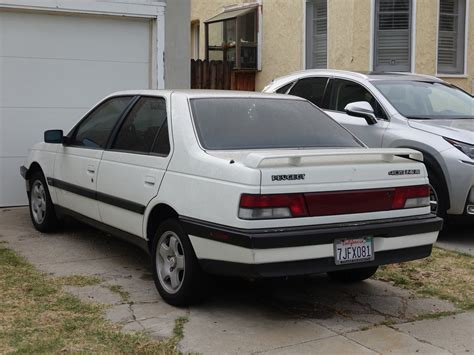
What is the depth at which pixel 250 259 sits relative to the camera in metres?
4.33

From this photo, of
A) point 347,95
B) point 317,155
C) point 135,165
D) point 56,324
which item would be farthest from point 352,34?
point 56,324

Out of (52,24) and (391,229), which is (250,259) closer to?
(391,229)

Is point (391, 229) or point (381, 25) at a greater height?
point (381, 25)

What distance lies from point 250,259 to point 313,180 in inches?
26.3

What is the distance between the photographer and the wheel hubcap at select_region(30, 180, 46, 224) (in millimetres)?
7402

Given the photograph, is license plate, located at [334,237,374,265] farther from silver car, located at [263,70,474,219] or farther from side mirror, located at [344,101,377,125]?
side mirror, located at [344,101,377,125]

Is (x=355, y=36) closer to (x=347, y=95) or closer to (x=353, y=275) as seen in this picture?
(x=347, y=95)

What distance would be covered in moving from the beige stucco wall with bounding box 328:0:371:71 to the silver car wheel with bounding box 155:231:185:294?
9484mm

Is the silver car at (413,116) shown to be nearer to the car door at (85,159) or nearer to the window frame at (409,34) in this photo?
the car door at (85,159)

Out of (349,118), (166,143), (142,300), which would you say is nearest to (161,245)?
(142,300)

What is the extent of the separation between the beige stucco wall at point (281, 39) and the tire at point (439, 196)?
8284 mm

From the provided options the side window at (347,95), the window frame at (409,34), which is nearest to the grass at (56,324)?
the side window at (347,95)

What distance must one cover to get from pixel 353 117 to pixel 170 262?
413 centimetres

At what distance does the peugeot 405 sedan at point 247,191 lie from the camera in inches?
173
